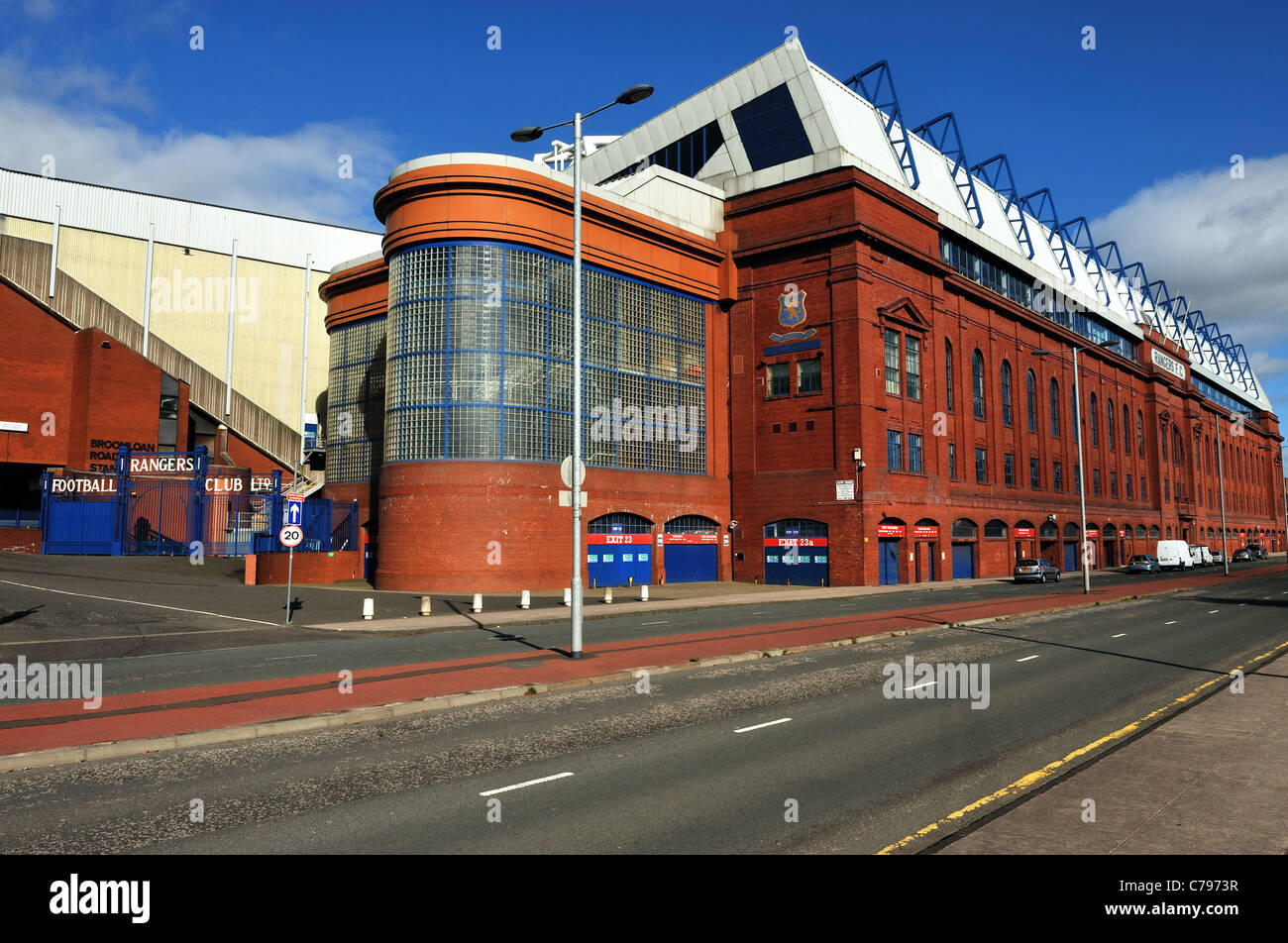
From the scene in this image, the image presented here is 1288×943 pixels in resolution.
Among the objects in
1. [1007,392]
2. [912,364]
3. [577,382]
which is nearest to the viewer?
[577,382]

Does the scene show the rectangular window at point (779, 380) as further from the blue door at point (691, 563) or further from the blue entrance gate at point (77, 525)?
the blue entrance gate at point (77, 525)

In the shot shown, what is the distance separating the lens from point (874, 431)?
4272 cm

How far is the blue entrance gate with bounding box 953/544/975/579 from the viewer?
165 ft

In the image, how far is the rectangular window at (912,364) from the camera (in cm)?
4634

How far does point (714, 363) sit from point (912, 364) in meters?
11.0

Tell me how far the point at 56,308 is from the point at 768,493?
42.4 meters

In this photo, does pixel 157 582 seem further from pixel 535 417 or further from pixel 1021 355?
pixel 1021 355

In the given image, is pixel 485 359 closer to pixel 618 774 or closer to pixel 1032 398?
pixel 618 774

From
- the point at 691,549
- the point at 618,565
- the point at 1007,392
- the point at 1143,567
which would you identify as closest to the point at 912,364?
the point at 1007,392

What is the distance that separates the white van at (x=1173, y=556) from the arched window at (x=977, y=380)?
59.3 feet

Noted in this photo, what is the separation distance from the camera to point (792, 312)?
44.6m

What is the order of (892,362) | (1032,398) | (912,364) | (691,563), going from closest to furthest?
(691,563) → (892,362) → (912,364) → (1032,398)

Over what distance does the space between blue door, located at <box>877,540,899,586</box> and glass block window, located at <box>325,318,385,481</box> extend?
26541 millimetres

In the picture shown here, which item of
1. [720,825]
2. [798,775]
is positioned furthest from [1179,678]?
[720,825]
